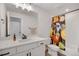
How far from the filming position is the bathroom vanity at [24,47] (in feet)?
3.67

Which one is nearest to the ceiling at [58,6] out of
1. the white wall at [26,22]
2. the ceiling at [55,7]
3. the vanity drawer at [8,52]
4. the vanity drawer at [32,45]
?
the ceiling at [55,7]

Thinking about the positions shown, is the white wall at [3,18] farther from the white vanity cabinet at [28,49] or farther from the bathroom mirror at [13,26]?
the white vanity cabinet at [28,49]

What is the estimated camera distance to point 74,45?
1199 mm

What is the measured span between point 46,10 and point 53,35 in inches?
12.8

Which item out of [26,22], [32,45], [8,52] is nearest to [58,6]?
[26,22]

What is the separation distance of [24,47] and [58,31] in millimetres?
458

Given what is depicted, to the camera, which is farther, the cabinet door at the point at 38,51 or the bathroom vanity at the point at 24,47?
the cabinet door at the point at 38,51

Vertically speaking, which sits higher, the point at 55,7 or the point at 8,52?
the point at 55,7

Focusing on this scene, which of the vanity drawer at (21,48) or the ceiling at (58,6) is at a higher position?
the ceiling at (58,6)

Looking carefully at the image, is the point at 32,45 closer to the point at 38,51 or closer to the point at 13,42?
the point at 38,51

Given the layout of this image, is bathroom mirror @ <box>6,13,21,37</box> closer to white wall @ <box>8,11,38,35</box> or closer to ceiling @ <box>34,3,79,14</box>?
white wall @ <box>8,11,38,35</box>

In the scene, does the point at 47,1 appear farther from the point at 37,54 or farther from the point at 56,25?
the point at 37,54

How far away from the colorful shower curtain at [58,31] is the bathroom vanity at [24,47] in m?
0.10

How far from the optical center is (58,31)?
4.04ft
